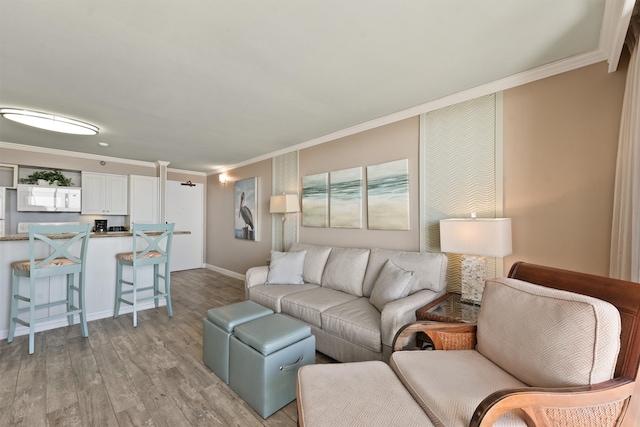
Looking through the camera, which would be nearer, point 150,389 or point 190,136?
point 150,389

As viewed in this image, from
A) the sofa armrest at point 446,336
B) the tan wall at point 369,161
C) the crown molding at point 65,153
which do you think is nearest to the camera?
the sofa armrest at point 446,336

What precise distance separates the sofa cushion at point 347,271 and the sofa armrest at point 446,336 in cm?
115

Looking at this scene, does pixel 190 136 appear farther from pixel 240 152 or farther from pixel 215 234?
pixel 215 234

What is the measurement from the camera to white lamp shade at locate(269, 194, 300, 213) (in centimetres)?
382

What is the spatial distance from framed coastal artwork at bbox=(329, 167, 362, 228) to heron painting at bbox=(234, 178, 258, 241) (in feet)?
6.16

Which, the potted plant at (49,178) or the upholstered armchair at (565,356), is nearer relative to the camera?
the upholstered armchair at (565,356)

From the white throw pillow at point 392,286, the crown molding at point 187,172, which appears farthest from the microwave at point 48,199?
the white throw pillow at point 392,286

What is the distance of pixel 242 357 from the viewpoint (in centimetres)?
A: 180

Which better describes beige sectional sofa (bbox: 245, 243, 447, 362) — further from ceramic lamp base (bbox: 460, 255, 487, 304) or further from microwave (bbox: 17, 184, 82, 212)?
microwave (bbox: 17, 184, 82, 212)

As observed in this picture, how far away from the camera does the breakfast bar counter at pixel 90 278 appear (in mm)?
2693

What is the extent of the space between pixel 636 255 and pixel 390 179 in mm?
1907

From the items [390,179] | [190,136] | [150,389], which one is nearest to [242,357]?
[150,389]

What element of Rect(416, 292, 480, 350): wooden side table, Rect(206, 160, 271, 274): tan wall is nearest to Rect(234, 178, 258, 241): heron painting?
Rect(206, 160, 271, 274): tan wall

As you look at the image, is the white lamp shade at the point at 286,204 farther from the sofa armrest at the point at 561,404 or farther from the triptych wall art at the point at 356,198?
the sofa armrest at the point at 561,404
